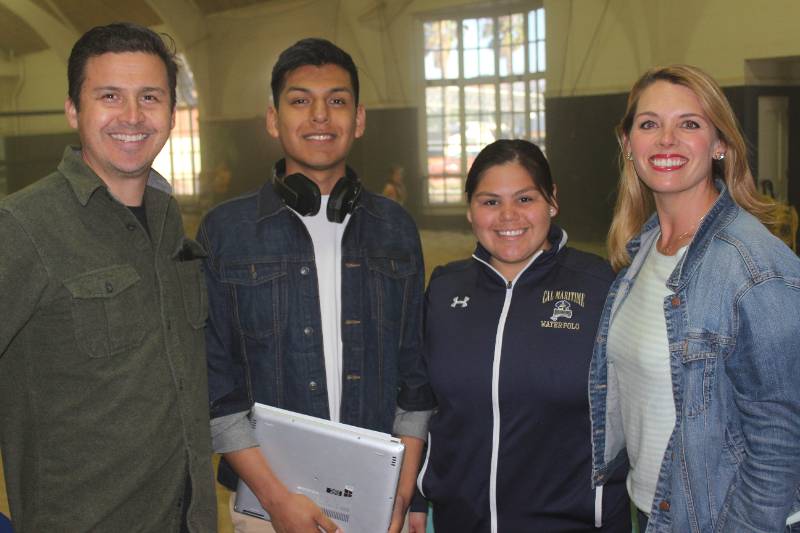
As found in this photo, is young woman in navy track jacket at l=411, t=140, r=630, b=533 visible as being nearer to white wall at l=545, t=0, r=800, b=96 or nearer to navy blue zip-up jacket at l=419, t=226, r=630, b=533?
navy blue zip-up jacket at l=419, t=226, r=630, b=533

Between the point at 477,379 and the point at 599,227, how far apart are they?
4.75 m

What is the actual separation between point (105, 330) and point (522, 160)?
3.84ft

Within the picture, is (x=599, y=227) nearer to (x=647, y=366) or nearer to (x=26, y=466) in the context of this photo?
(x=647, y=366)

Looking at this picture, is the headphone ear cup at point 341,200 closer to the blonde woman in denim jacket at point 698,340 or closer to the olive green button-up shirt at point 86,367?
the olive green button-up shirt at point 86,367

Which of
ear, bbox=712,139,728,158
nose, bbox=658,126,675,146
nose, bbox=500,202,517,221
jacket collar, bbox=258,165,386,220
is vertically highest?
nose, bbox=658,126,675,146

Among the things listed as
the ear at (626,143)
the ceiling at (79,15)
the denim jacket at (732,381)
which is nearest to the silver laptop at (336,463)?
the denim jacket at (732,381)

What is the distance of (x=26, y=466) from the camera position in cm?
169

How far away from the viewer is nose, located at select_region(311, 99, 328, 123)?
2.20 m

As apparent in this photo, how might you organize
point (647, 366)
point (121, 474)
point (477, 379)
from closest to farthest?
1. point (121, 474)
2. point (647, 366)
3. point (477, 379)

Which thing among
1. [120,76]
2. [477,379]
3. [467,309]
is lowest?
[477,379]

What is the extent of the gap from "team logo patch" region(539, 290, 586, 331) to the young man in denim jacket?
1.29 feet

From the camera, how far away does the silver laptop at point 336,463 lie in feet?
6.18

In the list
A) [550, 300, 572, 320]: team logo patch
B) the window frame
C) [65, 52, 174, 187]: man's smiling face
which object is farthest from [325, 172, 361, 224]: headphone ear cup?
the window frame

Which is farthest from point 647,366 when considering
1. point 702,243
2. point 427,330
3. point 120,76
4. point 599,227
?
point 599,227
